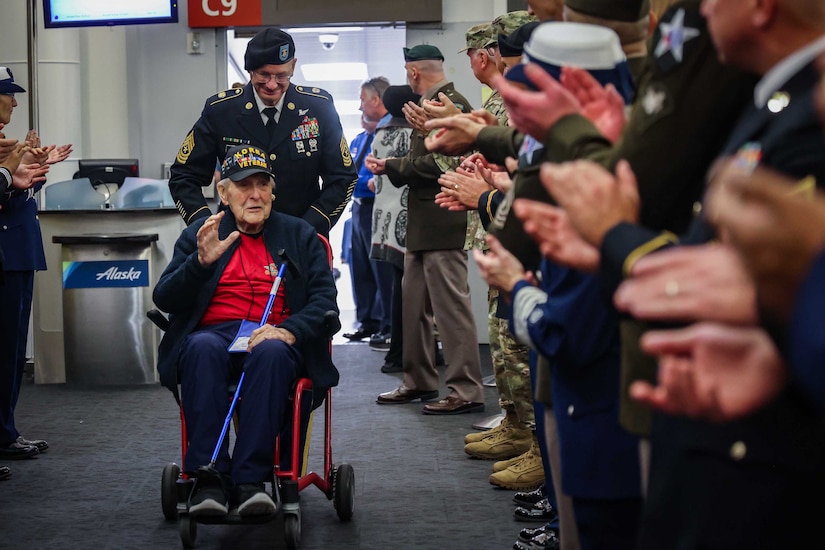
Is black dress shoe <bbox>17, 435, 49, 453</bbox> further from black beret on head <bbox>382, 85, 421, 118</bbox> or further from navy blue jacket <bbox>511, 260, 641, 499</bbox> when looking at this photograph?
navy blue jacket <bbox>511, 260, 641, 499</bbox>

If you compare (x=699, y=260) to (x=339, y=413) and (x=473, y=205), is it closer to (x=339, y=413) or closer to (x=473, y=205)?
(x=473, y=205)

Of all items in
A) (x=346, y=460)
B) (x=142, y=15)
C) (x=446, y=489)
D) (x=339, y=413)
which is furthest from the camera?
(x=142, y=15)

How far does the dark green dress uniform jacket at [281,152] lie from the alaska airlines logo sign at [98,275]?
2.15 meters

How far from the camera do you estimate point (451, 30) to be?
7.92m

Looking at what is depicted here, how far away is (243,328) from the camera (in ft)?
11.2

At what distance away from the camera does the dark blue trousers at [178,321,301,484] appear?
309 centimetres

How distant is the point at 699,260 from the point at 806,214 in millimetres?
112

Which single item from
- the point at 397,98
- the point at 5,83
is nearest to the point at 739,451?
the point at 5,83

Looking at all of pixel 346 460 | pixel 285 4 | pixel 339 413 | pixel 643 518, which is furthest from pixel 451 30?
pixel 643 518

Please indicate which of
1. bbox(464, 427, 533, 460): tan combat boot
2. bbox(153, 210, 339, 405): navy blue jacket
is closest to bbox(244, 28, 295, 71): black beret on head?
bbox(153, 210, 339, 405): navy blue jacket

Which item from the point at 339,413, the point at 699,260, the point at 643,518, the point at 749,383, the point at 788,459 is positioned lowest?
the point at 339,413

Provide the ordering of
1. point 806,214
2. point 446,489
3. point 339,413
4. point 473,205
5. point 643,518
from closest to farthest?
point 806,214, point 643,518, point 473,205, point 446,489, point 339,413

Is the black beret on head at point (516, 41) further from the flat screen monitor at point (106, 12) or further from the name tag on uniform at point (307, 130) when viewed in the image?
the flat screen monitor at point (106, 12)

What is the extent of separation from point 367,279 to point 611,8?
6.28 m
